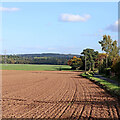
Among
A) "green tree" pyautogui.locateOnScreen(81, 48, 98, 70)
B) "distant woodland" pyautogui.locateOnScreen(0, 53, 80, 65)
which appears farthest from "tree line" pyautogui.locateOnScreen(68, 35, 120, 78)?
"distant woodland" pyautogui.locateOnScreen(0, 53, 80, 65)

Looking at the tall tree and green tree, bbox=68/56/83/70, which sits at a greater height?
the tall tree

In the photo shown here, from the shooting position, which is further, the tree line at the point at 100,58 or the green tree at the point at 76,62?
the green tree at the point at 76,62

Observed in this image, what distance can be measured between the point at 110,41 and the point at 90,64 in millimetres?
25801

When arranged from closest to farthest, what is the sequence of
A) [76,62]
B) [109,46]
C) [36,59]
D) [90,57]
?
[109,46] → [90,57] → [76,62] → [36,59]

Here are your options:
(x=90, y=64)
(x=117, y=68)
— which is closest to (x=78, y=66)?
(x=90, y=64)

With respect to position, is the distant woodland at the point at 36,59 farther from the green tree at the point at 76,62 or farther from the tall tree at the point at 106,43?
the tall tree at the point at 106,43

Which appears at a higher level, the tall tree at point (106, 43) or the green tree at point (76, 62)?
the tall tree at point (106, 43)

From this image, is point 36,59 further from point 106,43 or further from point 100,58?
point 106,43

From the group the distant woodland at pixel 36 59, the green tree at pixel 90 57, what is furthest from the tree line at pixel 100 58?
the distant woodland at pixel 36 59

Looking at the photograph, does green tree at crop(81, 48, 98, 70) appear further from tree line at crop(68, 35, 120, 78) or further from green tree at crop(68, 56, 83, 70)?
green tree at crop(68, 56, 83, 70)

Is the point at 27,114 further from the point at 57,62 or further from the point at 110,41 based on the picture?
the point at 57,62

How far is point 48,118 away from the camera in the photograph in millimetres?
8625

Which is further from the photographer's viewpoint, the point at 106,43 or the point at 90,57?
the point at 90,57

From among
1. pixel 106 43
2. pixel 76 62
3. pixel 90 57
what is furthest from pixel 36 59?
pixel 106 43
